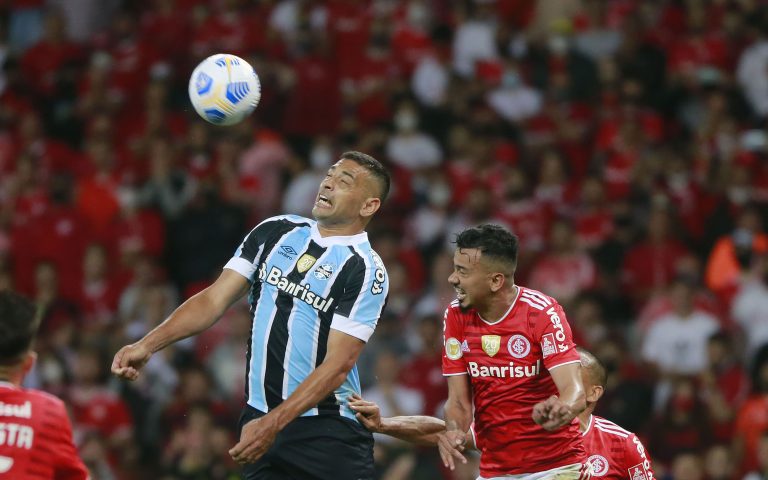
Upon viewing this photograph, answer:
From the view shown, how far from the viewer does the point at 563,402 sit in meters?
6.34

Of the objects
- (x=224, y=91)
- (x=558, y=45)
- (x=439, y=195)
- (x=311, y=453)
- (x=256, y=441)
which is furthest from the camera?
(x=558, y=45)

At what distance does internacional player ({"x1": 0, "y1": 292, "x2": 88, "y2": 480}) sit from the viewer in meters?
5.43

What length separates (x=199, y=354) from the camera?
13.5 m

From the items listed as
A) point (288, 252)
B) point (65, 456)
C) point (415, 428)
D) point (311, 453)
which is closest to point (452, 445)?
point (415, 428)

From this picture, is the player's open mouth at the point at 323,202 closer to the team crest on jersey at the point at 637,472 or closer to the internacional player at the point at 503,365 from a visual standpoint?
the internacional player at the point at 503,365

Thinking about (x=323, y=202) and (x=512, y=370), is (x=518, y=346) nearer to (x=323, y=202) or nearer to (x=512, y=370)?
(x=512, y=370)

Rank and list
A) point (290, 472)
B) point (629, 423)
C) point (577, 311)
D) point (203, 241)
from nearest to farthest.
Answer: point (290, 472) → point (629, 423) → point (577, 311) → point (203, 241)

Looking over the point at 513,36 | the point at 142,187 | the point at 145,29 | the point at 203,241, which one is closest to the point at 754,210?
the point at 513,36

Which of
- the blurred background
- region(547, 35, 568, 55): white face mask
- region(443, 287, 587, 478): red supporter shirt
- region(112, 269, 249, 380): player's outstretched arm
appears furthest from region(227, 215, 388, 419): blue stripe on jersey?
region(547, 35, 568, 55): white face mask

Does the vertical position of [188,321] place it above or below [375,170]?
below

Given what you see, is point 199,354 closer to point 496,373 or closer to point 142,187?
point 142,187

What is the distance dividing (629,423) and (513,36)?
671 cm

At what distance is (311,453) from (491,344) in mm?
1113

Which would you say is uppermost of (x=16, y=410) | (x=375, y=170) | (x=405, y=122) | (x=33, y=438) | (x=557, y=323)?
(x=405, y=122)
